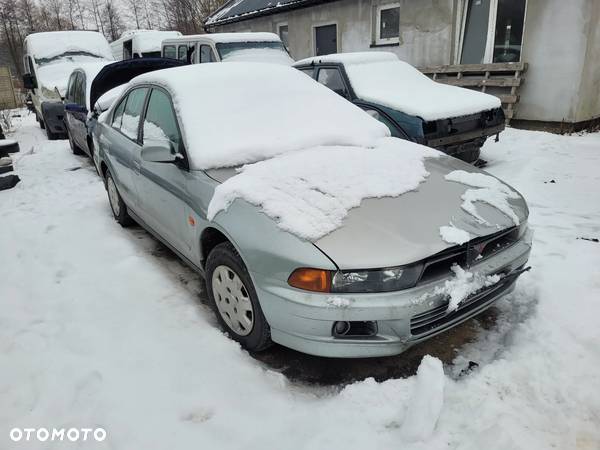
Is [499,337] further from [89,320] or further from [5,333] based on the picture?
[5,333]

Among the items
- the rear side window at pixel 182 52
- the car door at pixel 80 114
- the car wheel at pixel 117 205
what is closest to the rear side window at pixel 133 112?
the car wheel at pixel 117 205

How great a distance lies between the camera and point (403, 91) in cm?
631

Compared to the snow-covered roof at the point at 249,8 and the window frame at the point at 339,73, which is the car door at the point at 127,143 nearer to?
the window frame at the point at 339,73

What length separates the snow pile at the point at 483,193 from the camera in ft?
8.57

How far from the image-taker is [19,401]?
233 centimetres

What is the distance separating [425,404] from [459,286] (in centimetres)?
61

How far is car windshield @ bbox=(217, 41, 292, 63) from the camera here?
8617 millimetres

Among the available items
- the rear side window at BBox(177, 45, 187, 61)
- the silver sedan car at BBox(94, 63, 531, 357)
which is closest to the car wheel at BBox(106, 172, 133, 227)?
the silver sedan car at BBox(94, 63, 531, 357)

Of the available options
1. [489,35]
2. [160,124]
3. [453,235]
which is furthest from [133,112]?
[489,35]

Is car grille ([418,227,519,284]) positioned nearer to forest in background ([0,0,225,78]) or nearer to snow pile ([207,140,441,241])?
snow pile ([207,140,441,241])

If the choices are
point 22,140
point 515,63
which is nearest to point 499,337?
point 515,63

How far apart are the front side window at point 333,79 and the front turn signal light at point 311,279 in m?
4.63

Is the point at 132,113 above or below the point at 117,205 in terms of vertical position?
above

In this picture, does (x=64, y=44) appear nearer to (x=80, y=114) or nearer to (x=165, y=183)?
(x=80, y=114)
